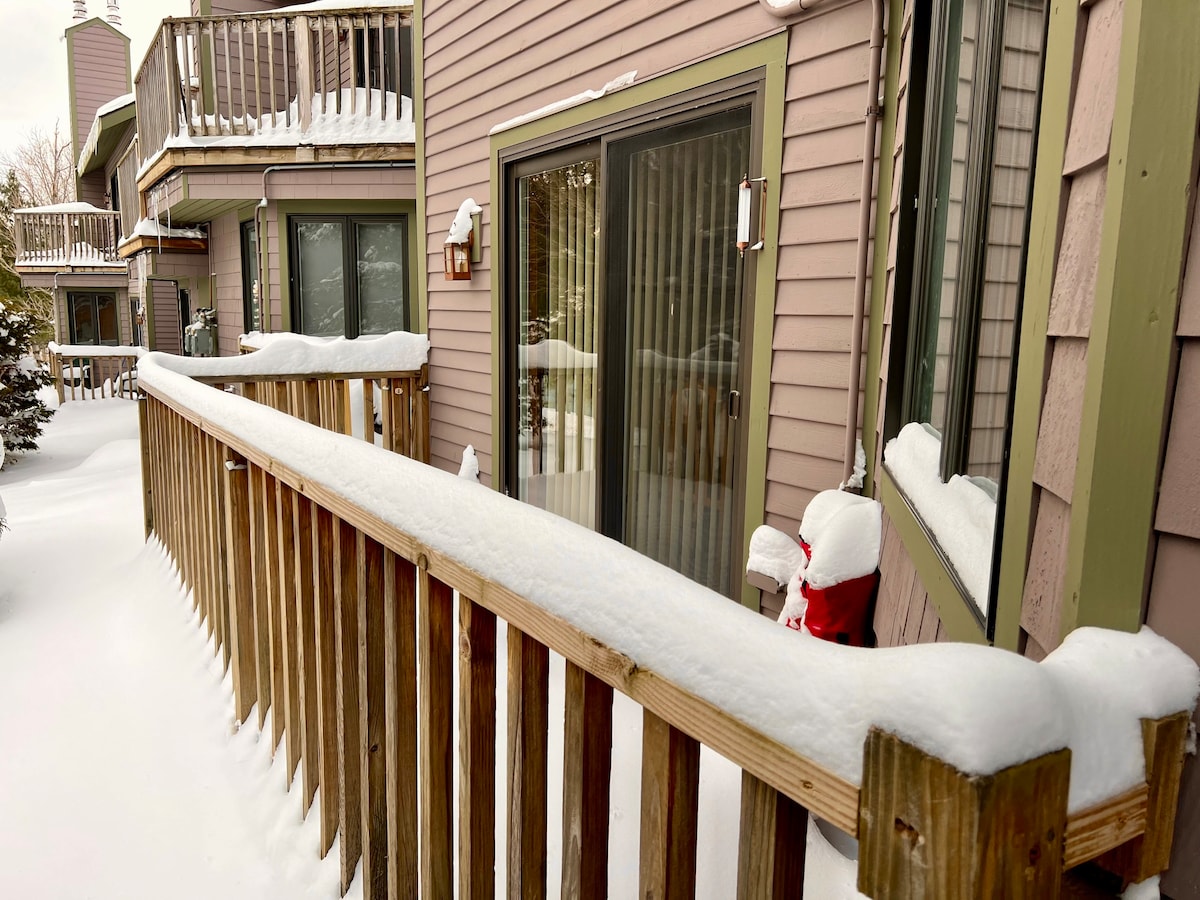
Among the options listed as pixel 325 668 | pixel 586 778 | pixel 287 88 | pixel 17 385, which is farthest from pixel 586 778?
pixel 17 385

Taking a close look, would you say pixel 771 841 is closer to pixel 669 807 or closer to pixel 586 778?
pixel 669 807

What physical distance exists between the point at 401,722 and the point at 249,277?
31.5 feet

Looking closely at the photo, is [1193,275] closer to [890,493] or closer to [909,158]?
[890,493]

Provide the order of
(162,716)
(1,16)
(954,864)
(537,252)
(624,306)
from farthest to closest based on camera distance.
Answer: (1,16), (537,252), (624,306), (162,716), (954,864)

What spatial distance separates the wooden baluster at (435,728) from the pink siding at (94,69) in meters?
23.2

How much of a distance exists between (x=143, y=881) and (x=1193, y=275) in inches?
87.1

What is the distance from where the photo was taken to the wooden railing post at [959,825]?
21.5 inches

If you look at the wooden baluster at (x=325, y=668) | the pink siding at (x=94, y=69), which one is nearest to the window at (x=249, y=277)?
the wooden baluster at (x=325, y=668)

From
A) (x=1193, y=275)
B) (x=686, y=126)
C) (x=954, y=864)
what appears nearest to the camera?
(x=954, y=864)

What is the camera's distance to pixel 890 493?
2285 millimetres

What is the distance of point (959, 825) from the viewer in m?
0.55

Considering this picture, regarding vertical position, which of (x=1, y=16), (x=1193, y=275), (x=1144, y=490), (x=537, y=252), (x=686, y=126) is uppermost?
(x=1, y=16)

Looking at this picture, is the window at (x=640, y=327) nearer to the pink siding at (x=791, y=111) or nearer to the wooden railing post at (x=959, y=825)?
the pink siding at (x=791, y=111)

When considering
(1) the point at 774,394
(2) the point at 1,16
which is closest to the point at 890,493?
(1) the point at 774,394
